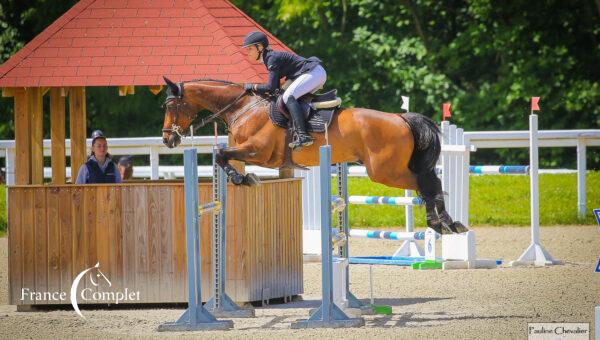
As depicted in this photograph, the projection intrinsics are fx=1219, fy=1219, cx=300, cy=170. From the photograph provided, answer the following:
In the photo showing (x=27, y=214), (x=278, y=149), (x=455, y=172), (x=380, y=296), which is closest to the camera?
(x=278, y=149)

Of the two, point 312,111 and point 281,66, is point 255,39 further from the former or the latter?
point 312,111

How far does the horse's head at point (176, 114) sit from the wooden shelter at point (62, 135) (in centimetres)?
45

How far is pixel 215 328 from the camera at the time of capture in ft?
30.6

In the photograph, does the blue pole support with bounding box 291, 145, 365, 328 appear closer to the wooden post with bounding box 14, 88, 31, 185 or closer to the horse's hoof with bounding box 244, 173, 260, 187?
the horse's hoof with bounding box 244, 173, 260, 187

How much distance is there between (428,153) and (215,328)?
222cm

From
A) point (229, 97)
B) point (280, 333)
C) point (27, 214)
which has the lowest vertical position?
point (280, 333)

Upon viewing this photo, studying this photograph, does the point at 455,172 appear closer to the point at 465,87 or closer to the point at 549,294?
the point at 549,294

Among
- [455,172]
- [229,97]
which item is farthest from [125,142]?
[229,97]

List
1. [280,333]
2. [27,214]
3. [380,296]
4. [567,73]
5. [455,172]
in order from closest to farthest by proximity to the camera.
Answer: [280,333]
[27,214]
[380,296]
[455,172]
[567,73]

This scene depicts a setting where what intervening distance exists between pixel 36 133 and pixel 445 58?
1443 centimetres

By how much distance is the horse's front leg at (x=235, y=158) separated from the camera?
31.4ft

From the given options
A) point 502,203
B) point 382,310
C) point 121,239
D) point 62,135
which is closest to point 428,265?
point 382,310

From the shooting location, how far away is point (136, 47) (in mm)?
10734

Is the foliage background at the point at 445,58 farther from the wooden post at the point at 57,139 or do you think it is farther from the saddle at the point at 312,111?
the saddle at the point at 312,111
